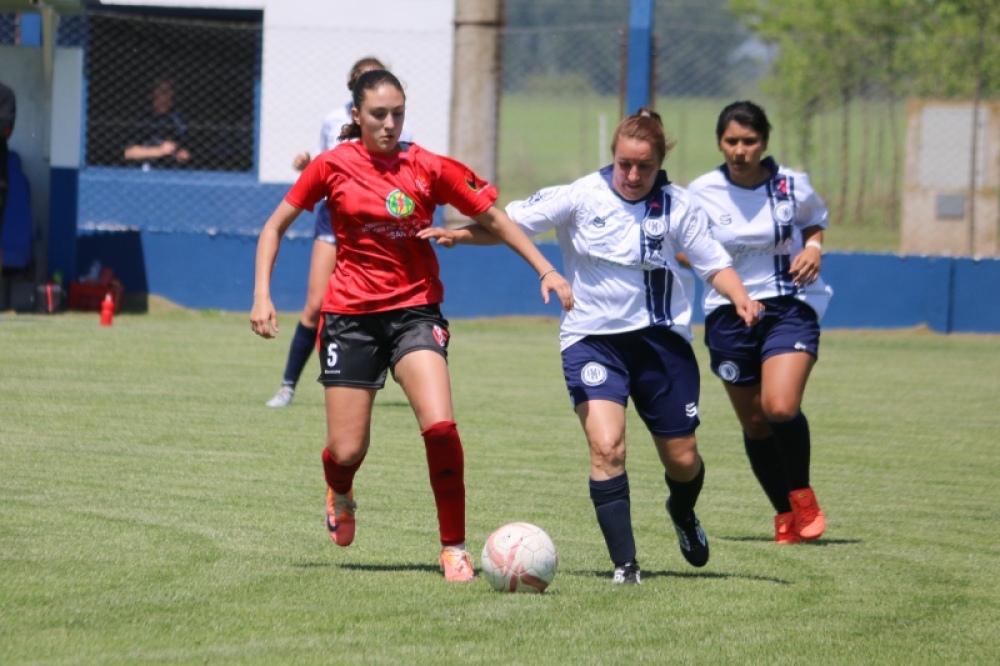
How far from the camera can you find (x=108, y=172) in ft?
55.4

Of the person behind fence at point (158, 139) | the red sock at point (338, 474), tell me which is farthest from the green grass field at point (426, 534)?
the person behind fence at point (158, 139)

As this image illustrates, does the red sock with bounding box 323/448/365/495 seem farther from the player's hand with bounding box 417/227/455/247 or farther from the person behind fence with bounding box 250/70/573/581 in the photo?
the player's hand with bounding box 417/227/455/247

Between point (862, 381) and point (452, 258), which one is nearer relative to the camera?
point (862, 381)

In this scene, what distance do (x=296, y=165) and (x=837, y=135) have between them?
18.7 meters

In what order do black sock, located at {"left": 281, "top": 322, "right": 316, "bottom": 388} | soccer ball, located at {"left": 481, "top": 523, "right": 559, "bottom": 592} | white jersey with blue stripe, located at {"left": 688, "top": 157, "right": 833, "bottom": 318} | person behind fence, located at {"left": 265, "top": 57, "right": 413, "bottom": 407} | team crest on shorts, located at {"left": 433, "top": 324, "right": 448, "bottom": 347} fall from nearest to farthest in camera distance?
soccer ball, located at {"left": 481, "top": 523, "right": 559, "bottom": 592} < team crest on shorts, located at {"left": 433, "top": 324, "right": 448, "bottom": 347} < white jersey with blue stripe, located at {"left": 688, "top": 157, "right": 833, "bottom": 318} < person behind fence, located at {"left": 265, "top": 57, "right": 413, "bottom": 407} < black sock, located at {"left": 281, "top": 322, "right": 316, "bottom": 388}

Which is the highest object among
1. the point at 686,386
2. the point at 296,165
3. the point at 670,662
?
the point at 296,165

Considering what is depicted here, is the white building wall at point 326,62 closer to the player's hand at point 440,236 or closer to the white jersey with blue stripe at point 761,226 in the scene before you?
the white jersey with blue stripe at point 761,226

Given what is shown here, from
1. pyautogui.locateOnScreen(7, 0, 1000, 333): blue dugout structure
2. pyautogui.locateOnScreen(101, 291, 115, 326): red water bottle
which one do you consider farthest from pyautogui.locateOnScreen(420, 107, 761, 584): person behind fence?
pyautogui.locateOnScreen(7, 0, 1000, 333): blue dugout structure

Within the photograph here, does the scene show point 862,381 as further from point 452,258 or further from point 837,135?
point 837,135

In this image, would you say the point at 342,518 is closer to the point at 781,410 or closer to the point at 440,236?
the point at 440,236

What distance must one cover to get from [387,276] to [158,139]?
11978 mm

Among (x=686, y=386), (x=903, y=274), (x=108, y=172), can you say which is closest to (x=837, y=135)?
(x=903, y=274)

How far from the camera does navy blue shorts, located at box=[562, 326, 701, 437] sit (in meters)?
5.74

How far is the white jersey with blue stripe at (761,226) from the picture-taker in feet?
22.9
